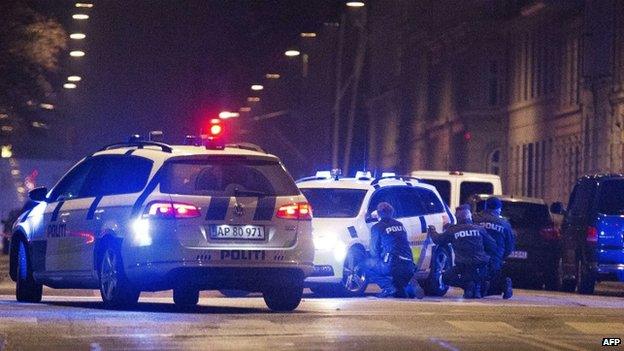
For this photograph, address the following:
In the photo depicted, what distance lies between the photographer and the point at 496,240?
24172 millimetres

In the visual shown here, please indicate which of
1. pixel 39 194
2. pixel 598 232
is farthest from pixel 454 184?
pixel 39 194

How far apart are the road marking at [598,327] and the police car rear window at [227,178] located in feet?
9.99

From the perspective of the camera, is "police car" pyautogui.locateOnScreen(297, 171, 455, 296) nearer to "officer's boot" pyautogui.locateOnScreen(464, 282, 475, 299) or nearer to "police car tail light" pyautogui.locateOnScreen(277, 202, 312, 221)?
"officer's boot" pyautogui.locateOnScreen(464, 282, 475, 299)

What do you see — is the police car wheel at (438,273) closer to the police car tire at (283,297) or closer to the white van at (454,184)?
the white van at (454,184)

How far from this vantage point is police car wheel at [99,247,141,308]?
17.5 m

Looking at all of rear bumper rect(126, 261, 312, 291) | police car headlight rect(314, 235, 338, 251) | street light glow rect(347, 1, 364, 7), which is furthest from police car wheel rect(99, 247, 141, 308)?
street light glow rect(347, 1, 364, 7)

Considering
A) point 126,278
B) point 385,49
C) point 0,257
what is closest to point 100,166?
point 126,278

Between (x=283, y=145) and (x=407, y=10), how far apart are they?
63.6 ft

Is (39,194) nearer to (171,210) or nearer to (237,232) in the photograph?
(171,210)

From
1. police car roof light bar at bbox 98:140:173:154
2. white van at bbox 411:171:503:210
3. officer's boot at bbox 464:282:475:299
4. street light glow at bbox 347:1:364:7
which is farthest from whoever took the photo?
street light glow at bbox 347:1:364:7

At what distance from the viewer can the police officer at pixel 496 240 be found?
24.0m

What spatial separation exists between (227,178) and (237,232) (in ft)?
2.23

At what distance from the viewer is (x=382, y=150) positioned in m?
86.4

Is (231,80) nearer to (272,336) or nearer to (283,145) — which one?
(283,145)
